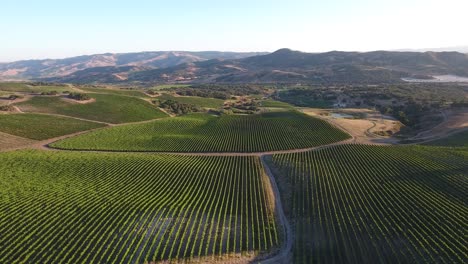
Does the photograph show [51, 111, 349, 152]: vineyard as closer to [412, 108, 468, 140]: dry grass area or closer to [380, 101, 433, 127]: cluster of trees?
[412, 108, 468, 140]: dry grass area

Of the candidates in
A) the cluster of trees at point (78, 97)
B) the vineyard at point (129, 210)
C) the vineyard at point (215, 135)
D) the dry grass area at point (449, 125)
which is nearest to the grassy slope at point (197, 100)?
the vineyard at point (215, 135)

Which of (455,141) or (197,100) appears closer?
(455,141)

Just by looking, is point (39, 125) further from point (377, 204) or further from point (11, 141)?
point (377, 204)

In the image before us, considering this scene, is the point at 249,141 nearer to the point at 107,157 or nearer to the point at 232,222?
the point at 107,157

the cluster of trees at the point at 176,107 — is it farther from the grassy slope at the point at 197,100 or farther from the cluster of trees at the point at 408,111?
the cluster of trees at the point at 408,111

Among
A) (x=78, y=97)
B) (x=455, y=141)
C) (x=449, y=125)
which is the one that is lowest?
(x=455, y=141)

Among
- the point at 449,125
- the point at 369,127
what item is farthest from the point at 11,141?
the point at 449,125
